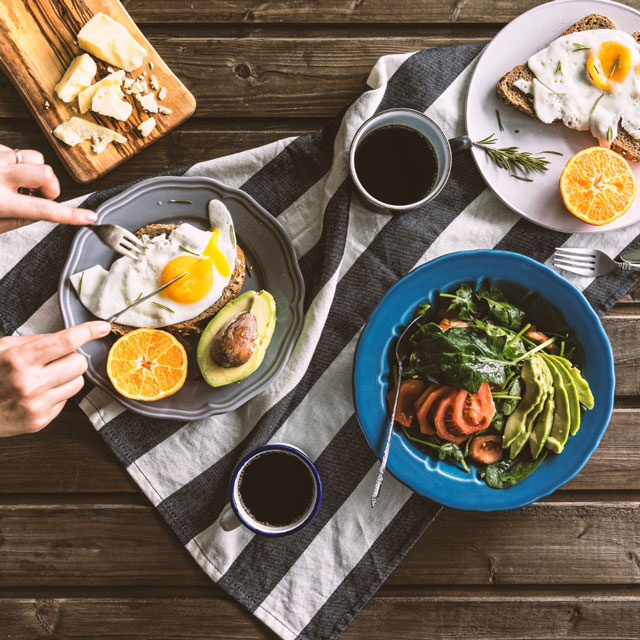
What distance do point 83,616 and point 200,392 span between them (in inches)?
35.5

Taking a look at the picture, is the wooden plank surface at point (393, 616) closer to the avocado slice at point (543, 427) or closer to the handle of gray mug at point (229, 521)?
the handle of gray mug at point (229, 521)

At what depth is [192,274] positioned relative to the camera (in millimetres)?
1683

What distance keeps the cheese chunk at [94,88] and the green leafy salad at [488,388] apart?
3.97 feet

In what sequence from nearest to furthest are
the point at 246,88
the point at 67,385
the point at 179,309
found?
the point at 67,385 < the point at 179,309 < the point at 246,88

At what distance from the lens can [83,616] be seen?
1906 millimetres

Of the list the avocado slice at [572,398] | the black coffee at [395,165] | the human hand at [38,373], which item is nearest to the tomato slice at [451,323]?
the avocado slice at [572,398]

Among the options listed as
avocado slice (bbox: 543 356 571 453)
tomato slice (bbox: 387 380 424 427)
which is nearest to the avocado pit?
tomato slice (bbox: 387 380 424 427)

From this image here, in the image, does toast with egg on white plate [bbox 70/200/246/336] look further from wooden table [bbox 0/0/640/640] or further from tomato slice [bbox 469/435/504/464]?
tomato slice [bbox 469/435/504/464]

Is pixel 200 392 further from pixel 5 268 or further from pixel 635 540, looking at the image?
pixel 635 540

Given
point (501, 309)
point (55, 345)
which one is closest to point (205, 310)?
point (55, 345)

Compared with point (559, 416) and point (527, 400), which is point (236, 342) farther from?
point (559, 416)

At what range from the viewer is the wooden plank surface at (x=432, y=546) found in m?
1.90

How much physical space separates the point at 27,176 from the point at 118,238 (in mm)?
296

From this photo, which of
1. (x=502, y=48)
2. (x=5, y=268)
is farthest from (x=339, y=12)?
(x=5, y=268)
